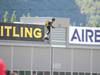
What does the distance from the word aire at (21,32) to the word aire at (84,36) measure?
2326mm

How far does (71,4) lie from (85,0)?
11.7ft

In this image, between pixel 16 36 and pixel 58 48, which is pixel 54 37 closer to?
pixel 58 48

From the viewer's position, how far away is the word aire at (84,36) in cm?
3127

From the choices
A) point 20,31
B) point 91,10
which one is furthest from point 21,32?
point 91,10

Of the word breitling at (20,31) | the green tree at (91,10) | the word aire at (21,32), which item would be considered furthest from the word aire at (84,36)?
the green tree at (91,10)

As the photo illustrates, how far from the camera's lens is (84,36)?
1240 inches

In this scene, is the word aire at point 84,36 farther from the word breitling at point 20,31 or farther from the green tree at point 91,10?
the green tree at point 91,10

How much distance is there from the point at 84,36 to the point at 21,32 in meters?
4.72

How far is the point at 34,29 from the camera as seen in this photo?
1202 inches

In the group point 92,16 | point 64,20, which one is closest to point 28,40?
point 64,20

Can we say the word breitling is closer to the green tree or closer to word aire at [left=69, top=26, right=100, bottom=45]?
word aire at [left=69, top=26, right=100, bottom=45]

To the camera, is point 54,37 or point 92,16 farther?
point 92,16

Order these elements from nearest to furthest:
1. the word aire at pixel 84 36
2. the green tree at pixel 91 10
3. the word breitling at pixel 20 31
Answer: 1. the word breitling at pixel 20 31
2. the word aire at pixel 84 36
3. the green tree at pixel 91 10

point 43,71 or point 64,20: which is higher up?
point 64,20
